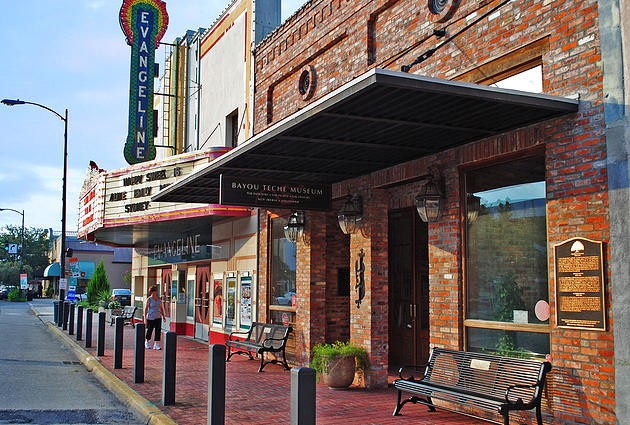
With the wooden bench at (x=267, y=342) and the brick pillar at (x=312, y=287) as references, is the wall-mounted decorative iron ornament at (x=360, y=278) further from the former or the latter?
the wooden bench at (x=267, y=342)

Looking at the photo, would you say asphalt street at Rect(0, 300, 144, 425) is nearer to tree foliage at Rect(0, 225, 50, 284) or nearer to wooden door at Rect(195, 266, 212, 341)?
wooden door at Rect(195, 266, 212, 341)

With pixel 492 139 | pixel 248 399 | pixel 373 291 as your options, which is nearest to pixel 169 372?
pixel 248 399

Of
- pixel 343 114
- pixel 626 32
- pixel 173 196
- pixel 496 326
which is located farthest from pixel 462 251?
pixel 173 196

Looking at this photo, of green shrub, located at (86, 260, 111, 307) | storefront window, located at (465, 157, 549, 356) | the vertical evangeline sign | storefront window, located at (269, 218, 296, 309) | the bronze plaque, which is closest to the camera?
the bronze plaque

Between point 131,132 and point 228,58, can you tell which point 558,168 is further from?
point 131,132

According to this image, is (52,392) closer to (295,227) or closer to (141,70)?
(295,227)

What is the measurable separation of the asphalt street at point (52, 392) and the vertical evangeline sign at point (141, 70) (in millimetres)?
6985

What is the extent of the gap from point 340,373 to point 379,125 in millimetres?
4337

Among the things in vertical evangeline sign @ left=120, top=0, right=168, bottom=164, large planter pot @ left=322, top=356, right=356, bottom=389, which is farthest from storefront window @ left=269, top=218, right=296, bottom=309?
vertical evangeline sign @ left=120, top=0, right=168, bottom=164

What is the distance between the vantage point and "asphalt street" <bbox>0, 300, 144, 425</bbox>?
9203 mm

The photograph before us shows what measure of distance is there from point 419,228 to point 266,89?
18.0 ft

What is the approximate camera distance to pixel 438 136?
9.02m

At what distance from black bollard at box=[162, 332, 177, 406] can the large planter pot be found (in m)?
2.59

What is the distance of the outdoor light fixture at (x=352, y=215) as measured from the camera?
38.2ft
